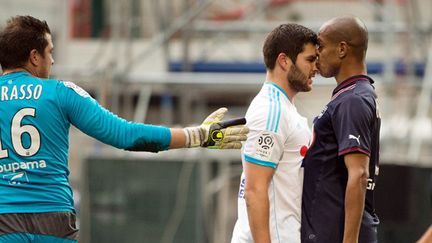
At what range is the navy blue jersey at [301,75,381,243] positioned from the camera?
5.90m

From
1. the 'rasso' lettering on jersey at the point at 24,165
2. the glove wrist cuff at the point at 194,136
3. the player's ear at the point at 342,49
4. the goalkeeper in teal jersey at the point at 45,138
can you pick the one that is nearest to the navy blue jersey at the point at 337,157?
the player's ear at the point at 342,49

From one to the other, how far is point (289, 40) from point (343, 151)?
0.89 meters

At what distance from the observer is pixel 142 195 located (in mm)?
12289

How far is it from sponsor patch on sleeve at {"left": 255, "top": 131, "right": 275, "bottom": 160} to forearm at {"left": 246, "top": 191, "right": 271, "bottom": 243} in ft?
0.71

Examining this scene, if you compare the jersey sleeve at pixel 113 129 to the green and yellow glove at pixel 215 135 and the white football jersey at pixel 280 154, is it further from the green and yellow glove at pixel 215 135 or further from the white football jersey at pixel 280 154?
the white football jersey at pixel 280 154

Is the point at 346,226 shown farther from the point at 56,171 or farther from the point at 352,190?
the point at 56,171

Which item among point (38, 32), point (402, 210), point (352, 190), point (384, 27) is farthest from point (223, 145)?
point (384, 27)

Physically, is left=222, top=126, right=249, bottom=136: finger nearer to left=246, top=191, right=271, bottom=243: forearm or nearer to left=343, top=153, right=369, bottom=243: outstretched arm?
left=246, top=191, right=271, bottom=243: forearm

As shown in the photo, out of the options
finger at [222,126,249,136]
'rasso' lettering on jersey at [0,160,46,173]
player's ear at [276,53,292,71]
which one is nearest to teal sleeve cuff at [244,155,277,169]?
finger at [222,126,249,136]

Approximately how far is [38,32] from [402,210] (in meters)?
6.66

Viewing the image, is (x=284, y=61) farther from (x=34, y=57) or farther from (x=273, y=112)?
(x=34, y=57)

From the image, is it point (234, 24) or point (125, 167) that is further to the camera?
point (234, 24)

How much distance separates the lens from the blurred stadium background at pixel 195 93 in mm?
12211

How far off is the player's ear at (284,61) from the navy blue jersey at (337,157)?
43cm
